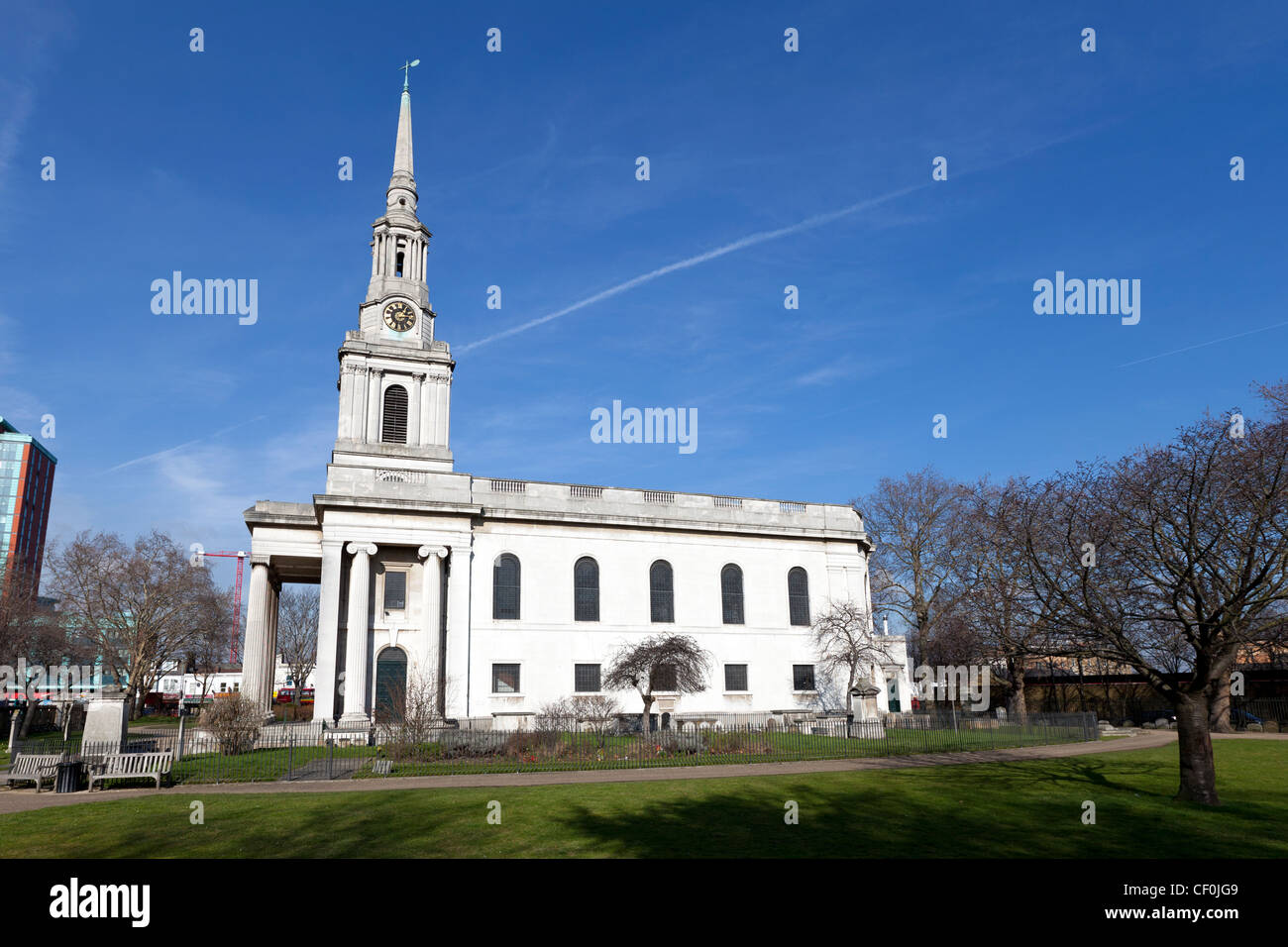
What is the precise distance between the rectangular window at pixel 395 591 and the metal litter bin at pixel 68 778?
1942 cm

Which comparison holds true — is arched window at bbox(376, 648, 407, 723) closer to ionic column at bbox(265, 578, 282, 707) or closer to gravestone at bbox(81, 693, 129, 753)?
ionic column at bbox(265, 578, 282, 707)

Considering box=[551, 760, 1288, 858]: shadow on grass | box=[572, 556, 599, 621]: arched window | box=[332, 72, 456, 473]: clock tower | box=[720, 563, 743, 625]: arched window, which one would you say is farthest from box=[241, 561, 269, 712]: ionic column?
box=[551, 760, 1288, 858]: shadow on grass

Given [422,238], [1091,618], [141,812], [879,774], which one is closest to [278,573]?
[422,238]

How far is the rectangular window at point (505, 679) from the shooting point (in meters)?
38.3

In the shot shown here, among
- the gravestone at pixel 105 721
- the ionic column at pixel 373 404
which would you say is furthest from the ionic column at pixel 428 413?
the gravestone at pixel 105 721

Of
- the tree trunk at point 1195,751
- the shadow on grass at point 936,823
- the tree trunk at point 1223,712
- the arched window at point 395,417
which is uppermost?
the arched window at point 395,417

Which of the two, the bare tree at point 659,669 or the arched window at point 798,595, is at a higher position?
the arched window at point 798,595

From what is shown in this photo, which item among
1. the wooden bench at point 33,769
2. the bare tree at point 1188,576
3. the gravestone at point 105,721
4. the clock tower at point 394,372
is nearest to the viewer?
the bare tree at point 1188,576

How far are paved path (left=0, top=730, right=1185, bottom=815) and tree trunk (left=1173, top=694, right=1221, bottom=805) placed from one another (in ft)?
23.8

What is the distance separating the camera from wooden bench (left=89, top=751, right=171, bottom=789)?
18719mm

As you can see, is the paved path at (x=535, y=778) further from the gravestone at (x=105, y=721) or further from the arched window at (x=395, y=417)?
the arched window at (x=395, y=417)

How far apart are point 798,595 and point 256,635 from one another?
A: 27277 mm

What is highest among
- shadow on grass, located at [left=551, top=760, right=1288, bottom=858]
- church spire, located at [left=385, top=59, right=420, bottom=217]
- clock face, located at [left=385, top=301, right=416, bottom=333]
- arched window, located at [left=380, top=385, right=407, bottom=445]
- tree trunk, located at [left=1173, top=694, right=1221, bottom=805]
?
church spire, located at [left=385, top=59, right=420, bottom=217]
